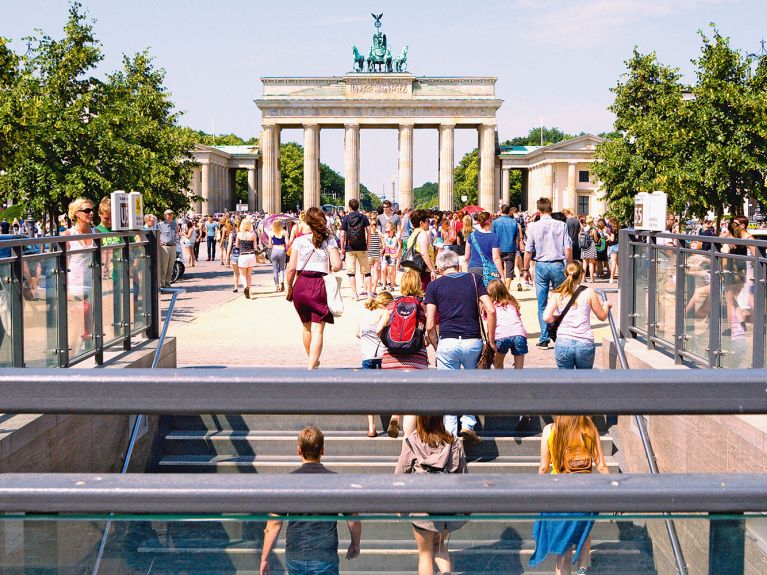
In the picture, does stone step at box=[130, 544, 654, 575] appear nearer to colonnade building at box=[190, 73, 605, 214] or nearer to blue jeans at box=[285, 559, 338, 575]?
blue jeans at box=[285, 559, 338, 575]

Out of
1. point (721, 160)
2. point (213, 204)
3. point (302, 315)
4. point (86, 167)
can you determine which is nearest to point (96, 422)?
point (302, 315)

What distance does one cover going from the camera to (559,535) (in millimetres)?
2529

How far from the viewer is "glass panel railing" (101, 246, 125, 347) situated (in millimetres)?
10789

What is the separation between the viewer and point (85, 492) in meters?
2.46

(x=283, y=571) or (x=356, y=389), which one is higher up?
(x=356, y=389)

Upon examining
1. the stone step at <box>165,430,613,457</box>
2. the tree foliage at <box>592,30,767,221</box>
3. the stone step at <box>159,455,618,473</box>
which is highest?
the tree foliage at <box>592,30,767,221</box>

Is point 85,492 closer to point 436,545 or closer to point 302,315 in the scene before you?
point 436,545

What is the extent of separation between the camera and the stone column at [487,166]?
3979 inches

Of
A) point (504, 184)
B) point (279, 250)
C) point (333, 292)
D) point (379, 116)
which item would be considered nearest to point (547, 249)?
point (333, 292)

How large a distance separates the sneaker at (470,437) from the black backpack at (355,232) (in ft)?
40.8

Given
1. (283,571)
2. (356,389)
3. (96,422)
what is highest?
Answer: (356,389)

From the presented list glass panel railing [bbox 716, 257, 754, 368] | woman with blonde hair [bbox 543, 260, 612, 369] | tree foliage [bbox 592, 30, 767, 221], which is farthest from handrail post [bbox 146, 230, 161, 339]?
tree foliage [bbox 592, 30, 767, 221]

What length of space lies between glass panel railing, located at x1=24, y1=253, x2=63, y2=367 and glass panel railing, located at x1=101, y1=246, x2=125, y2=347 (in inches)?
50.0

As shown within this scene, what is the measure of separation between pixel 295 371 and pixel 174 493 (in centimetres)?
37
